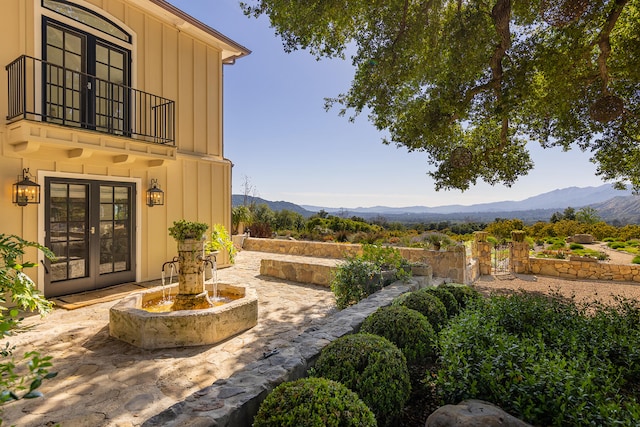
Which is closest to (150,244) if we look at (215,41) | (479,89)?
(215,41)

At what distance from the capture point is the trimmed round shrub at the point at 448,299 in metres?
4.54

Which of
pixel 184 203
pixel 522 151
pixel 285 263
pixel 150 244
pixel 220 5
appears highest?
pixel 220 5

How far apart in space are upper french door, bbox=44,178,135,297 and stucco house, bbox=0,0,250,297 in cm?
2

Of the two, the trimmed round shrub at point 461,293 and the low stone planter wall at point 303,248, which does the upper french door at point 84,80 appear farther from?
the low stone planter wall at point 303,248

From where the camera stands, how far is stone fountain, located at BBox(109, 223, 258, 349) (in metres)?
4.25

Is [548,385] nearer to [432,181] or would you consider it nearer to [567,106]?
[567,106]

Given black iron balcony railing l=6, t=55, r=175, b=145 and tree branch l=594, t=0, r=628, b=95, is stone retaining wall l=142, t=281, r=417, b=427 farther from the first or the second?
tree branch l=594, t=0, r=628, b=95

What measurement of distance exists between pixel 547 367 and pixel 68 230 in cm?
787

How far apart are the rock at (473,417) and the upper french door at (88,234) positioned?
715 cm

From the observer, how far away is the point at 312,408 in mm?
1903

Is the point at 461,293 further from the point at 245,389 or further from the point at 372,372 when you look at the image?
the point at 245,389

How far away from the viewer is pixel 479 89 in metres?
6.46

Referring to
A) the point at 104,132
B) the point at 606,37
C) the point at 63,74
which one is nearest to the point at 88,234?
the point at 104,132

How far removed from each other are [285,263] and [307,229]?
35.5ft
